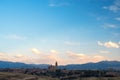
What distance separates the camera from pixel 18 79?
197 metres

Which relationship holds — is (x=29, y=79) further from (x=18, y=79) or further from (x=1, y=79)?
(x=1, y=79)

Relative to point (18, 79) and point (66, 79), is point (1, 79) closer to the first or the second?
point (18, 79)

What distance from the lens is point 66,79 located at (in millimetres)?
194250

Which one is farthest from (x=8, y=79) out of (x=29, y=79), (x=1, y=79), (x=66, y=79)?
(x=66, y=79)

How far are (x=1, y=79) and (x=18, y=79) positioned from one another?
544 inches

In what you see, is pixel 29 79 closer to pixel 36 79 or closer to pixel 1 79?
pixel 36 79

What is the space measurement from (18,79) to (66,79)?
39995 mm

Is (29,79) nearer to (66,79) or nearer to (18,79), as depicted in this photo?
(18,79)

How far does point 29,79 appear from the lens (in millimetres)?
193625

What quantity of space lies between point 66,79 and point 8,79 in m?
48.5

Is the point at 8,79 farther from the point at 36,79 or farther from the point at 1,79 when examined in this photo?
the point at 36,79

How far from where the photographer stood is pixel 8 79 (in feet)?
649

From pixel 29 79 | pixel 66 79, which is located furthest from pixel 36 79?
pixel 66 79

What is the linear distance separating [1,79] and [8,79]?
→ 5840mm
